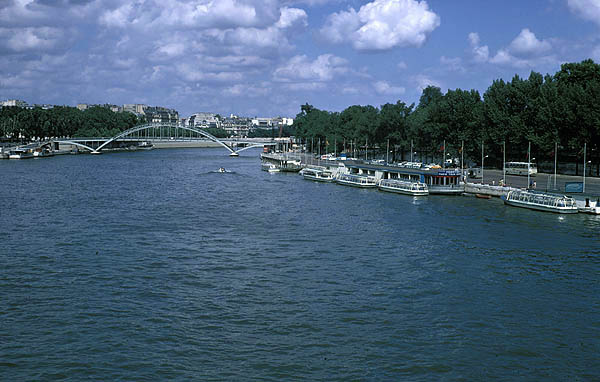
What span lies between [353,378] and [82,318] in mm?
8733

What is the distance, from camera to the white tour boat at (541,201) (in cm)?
4041

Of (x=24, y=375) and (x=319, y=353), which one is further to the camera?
(x=319, y=353)

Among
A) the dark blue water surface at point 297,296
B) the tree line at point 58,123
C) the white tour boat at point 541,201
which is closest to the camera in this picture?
the dark blue water surface at point 297,296

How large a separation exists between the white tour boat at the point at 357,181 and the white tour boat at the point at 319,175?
2.34 meters

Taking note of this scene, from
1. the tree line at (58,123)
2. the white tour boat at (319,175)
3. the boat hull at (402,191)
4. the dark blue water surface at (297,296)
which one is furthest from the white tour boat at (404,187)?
the tree line at (58,123)

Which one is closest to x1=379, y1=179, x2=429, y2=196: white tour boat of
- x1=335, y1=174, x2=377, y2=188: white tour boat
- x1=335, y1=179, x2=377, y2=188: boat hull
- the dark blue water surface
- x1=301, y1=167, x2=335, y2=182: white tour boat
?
x1=335, y1=179, x2=377, y2=188: boat hull

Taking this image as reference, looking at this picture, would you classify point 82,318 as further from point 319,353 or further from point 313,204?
point 313,204

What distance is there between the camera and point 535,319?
19.7 metres

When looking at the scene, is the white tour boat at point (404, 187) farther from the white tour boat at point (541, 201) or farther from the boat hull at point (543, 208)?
the boat hull at point (543, 208)

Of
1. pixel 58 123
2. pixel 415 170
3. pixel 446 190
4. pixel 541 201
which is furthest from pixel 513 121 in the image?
pixel 58 123

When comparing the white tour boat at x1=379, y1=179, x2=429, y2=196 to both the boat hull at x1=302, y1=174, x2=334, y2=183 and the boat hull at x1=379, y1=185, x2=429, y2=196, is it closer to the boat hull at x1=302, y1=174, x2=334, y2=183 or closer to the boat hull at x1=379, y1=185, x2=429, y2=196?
the boat hull at x1=379, y1=185, x2=429, y2=196

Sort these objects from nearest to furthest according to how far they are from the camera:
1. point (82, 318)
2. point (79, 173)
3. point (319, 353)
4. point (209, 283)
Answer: point (319, 353), point (82, 318), point (209, 283), point (79, 173)

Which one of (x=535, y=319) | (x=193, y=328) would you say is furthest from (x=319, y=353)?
(x=535, y=319)

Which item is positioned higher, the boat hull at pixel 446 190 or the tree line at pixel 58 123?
the tree line at pixel 58 123
